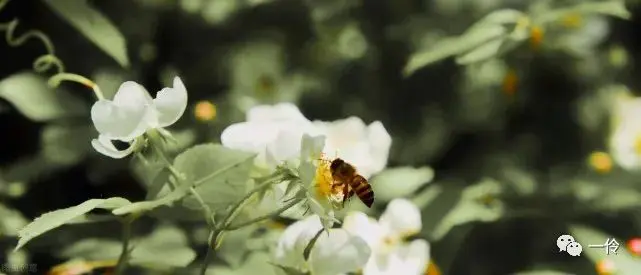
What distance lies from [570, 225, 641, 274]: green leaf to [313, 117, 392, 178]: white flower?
0.25 meters

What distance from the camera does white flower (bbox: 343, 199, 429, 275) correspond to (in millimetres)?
664

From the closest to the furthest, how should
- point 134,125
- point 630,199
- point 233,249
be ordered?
point 134,125 < point 233,249 < point 630,199

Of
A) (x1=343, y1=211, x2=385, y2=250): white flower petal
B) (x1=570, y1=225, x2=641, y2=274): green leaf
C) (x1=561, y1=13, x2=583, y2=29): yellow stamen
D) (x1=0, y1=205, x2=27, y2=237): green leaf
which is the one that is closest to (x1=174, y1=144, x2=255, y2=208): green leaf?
(x1=343, y1=211, x2=385, y2=250): white flower petal

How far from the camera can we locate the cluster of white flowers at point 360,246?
20.7 inches

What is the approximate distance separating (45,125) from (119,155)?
417mm

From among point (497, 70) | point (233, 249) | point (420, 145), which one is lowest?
point (233, 249)

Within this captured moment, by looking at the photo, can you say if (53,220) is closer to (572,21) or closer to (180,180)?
(180,180)

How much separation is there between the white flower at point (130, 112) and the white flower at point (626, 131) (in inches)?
22.7

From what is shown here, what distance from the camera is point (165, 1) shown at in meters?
0.90

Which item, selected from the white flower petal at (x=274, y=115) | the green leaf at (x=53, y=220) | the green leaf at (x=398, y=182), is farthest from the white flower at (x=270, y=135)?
the green leaf at (x=398, y=182)

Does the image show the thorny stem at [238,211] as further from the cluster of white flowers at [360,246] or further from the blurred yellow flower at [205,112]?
the blurred yellow flower at [205,112]

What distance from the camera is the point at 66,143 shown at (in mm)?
802

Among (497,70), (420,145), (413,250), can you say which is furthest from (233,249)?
(497,70)

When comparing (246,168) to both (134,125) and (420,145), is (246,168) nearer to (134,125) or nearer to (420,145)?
(134,125)
